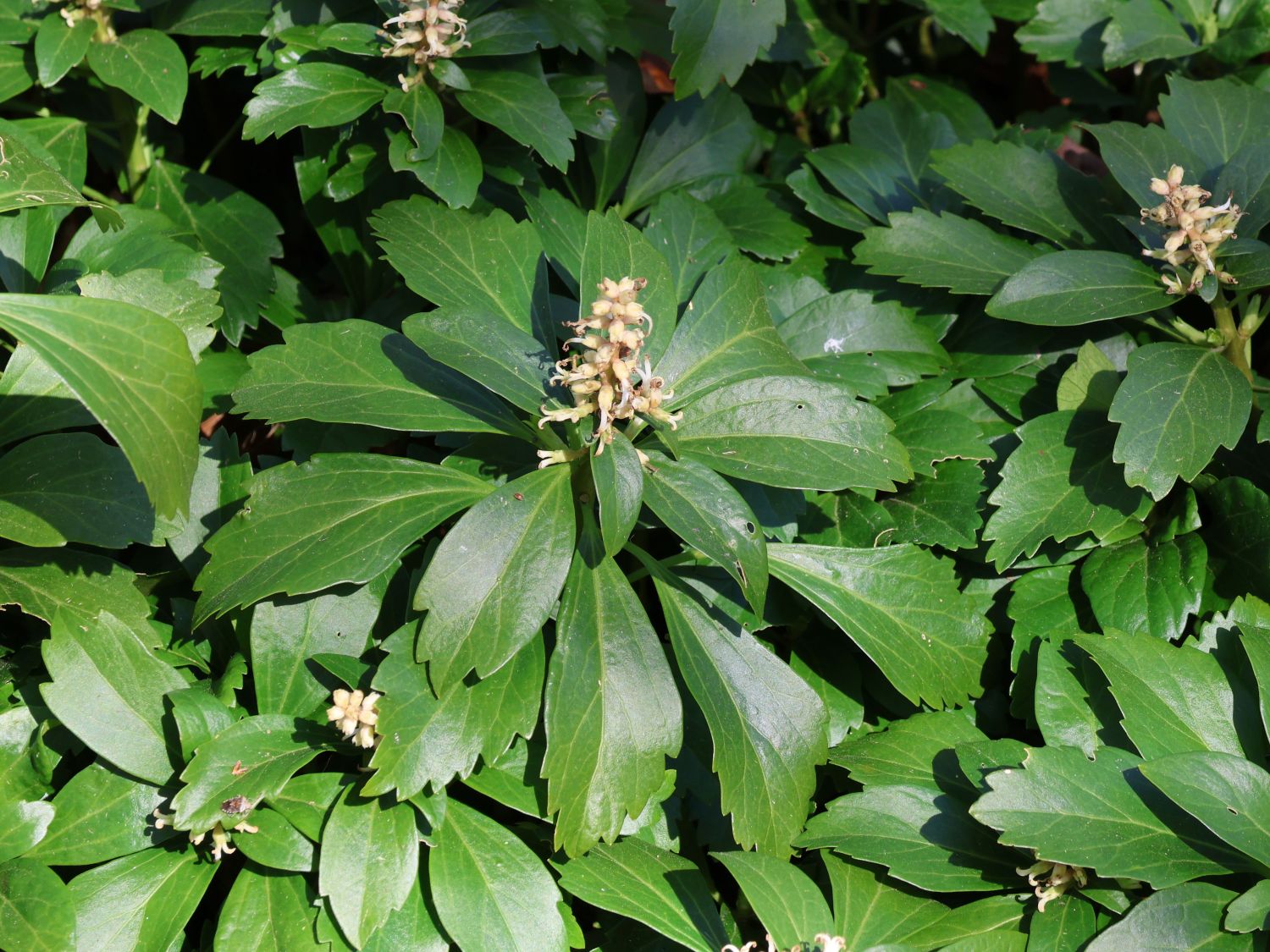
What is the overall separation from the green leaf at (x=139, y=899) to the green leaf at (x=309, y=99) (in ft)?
3.62

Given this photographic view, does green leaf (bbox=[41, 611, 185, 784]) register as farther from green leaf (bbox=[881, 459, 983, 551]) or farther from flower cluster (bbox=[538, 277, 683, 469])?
green leaf (bbox=[881, 459, 983, 551])

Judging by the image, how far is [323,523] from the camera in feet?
4.91

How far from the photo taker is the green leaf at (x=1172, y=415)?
167cm

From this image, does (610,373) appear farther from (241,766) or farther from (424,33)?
(424,33)

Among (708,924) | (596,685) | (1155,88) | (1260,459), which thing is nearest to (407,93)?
(596,685)

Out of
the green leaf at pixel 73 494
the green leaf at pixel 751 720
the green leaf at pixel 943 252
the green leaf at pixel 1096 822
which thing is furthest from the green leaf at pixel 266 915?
the green leaf at pixel 943 252

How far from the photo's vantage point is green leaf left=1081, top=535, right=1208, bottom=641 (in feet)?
5.75

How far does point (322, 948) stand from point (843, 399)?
101 cm

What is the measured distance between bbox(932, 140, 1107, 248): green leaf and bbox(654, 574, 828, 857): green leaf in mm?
947

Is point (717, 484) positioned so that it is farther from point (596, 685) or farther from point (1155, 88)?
point (1155, 88)

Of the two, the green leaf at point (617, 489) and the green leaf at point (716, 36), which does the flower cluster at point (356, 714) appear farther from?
the green leaf at point (716, 36)

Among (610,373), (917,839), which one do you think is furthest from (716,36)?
(917,839)

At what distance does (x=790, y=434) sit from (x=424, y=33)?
0.94 metres

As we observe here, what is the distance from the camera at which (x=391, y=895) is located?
144 centimetres
